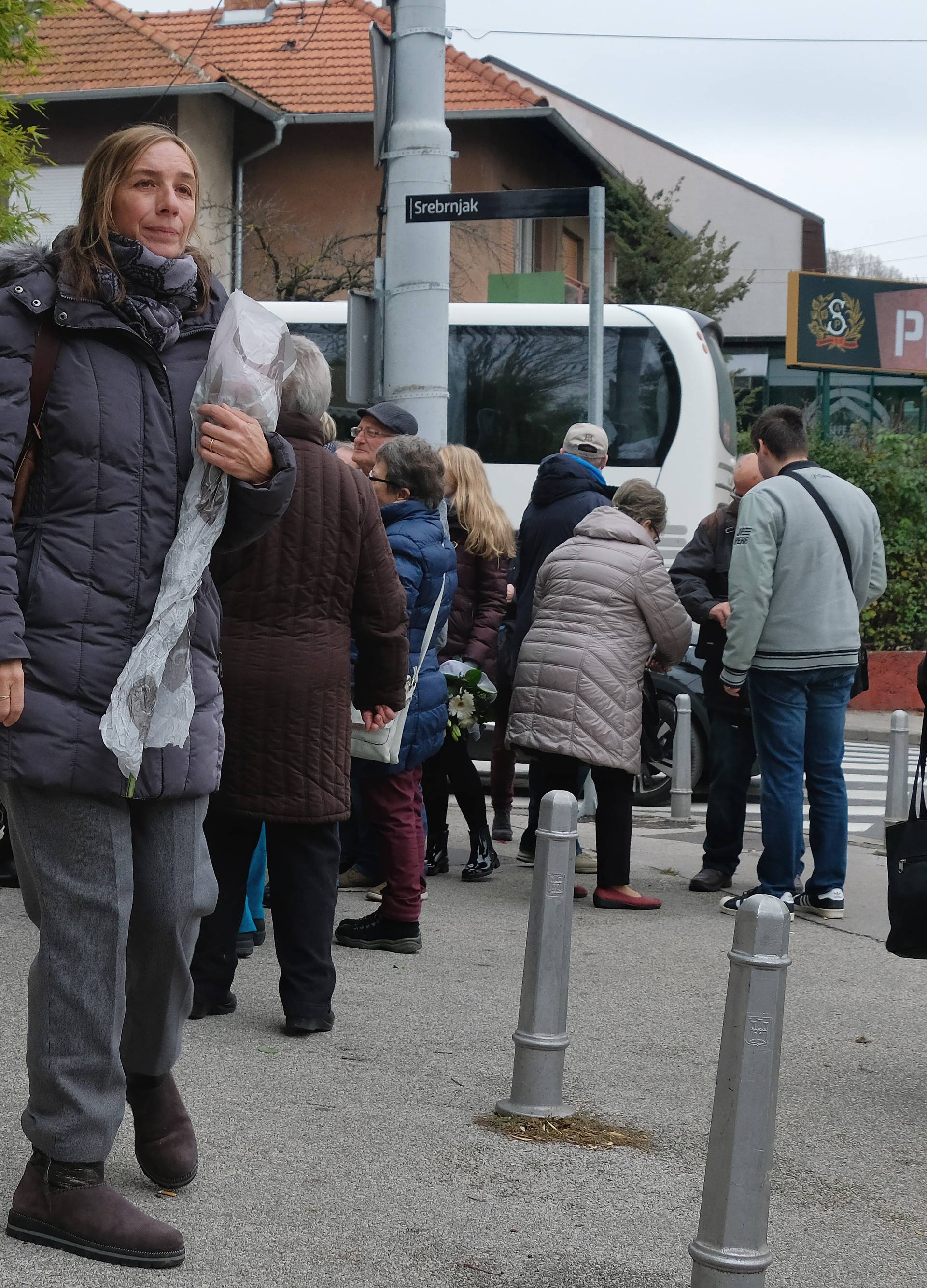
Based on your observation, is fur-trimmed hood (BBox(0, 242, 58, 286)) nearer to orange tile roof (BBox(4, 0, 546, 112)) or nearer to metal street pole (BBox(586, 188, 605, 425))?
metal street pole (BBox(586, 188, 605, 425))

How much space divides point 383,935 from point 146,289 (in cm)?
331

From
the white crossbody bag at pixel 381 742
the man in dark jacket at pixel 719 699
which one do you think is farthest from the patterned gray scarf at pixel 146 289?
the man in dark jacket at pixel 719 699

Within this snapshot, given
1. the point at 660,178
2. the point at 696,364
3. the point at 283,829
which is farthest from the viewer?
the point at 660,178

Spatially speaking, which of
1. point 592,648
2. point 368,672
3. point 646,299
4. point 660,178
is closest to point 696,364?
point 592,648

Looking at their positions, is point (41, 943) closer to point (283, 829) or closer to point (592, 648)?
point (283, 829)

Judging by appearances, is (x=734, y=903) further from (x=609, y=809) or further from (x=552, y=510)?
(x=552, y=510)

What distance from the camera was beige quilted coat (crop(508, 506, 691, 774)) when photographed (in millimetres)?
6832

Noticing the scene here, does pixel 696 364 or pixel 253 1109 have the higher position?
pixel 696 364

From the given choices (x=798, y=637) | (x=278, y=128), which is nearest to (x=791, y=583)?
(x=798, y=637)

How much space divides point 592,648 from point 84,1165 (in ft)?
13.6

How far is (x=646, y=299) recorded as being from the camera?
3703 cm

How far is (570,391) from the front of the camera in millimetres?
15258

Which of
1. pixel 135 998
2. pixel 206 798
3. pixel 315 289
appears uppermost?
pixel 315 289

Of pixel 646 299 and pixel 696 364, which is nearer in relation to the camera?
pixel 696 364
